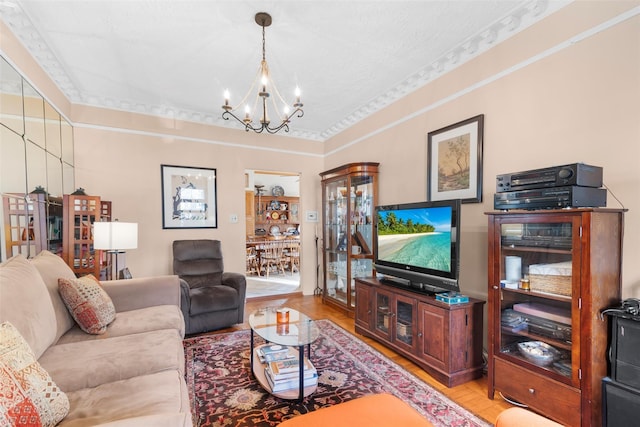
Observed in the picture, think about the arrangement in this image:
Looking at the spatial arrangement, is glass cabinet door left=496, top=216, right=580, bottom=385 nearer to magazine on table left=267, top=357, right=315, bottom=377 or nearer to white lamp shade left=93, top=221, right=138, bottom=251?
magazine on table left=267, top=357, right=315, bottom=377

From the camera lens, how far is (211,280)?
375 centimetres

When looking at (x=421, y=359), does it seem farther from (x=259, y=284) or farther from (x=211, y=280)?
Answer: (x=259, y=284)

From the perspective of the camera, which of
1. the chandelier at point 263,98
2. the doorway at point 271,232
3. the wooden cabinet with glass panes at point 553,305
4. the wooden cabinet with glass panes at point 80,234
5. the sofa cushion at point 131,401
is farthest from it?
the doorway at point 271,232

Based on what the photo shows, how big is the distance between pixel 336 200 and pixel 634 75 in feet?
10.2

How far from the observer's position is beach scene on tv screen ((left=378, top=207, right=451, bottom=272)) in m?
2.44

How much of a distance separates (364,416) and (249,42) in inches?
108

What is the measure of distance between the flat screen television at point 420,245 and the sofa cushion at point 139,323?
6.50ft

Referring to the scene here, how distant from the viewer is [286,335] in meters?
2.12

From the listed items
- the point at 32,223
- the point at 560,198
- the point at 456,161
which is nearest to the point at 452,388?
the point at 560,198

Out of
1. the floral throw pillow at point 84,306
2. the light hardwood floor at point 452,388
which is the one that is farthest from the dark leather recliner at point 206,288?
the floral throw pillow at point 84,306

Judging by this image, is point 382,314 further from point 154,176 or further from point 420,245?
point 154,176

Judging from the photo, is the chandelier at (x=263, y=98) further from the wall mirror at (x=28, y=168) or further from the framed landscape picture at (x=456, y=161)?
the wall mirror at (x=28, y=168)

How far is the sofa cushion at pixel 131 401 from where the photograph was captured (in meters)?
1.13

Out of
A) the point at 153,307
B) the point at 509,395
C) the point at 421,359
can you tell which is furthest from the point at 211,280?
the point at 509,395
